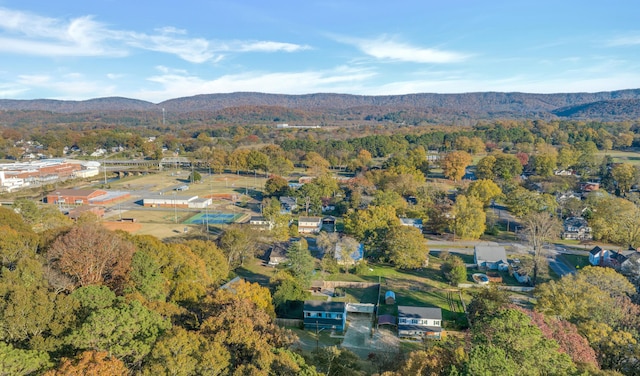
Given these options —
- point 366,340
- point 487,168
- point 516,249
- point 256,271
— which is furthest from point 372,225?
point 487,168

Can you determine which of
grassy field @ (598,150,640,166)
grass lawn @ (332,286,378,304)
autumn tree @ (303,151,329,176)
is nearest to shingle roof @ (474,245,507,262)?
grass lawn @ (332,286,378,304)

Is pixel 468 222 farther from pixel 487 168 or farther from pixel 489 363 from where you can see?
pixel 487 168

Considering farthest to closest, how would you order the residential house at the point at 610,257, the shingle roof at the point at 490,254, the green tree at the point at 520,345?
the shingle roof at the point at 490,254 → the residential house at the point at 610,257 → the green tree at the point at 520,345

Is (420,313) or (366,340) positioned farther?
(420,313)

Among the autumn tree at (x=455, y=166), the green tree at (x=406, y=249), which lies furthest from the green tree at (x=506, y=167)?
the green tree at (x=406, y=249)

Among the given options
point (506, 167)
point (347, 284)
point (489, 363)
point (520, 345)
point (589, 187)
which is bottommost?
point (347, 284)

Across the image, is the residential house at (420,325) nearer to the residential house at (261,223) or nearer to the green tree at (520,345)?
the green tree at (520,345)
